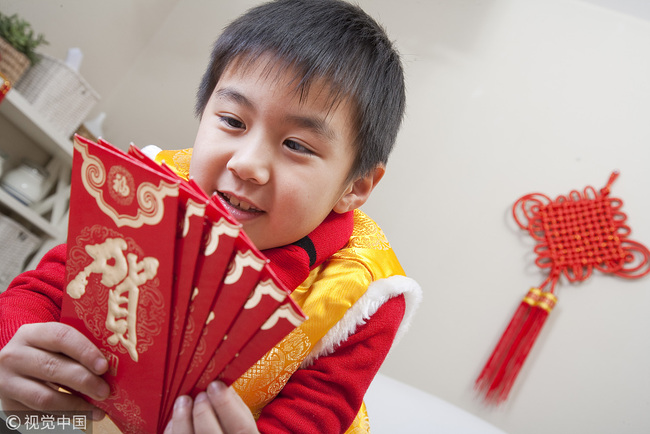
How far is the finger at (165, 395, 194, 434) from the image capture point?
0.49m

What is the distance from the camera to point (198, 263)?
1.43 feet

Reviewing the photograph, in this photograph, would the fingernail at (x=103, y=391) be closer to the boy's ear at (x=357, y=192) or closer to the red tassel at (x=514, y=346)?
the boy's ear at (x=357, y=192)

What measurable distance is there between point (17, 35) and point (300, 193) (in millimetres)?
1311

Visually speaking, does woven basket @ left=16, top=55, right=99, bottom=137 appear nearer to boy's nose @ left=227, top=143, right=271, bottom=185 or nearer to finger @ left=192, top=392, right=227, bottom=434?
boy's nose @ left=227, top=143, right=271, bottom=185

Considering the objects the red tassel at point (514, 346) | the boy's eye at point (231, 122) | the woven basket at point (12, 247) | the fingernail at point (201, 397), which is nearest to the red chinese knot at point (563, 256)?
the red tassel at point (514, 346)

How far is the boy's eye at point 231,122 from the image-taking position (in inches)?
28.0

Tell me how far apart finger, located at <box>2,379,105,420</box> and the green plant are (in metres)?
1.34

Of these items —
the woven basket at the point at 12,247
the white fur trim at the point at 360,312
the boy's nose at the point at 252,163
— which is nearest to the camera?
the boy's nose at the point at 252,163

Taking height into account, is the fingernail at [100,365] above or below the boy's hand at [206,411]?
below

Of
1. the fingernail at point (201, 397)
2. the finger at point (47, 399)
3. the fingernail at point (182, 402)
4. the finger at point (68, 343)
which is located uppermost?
the fingernail at point (201, 397)

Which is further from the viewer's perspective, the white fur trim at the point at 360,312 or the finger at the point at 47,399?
the white fur trim at the point at 360,312

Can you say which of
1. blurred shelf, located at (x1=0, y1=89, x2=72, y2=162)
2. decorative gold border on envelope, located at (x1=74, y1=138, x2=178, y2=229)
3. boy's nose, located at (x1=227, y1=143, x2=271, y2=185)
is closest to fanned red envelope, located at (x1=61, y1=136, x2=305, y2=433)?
decorative gold border on envelope, located at (x1=74, y1=138, x2=178, y2=229)

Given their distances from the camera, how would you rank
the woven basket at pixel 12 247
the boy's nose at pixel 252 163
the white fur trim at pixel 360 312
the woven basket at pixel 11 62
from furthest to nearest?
the woven basket at pixel 12 247 < the woven basket at pixel 11 62 < the white fur trim at pixel 360 312 < the boy's nose at pixel 252 163

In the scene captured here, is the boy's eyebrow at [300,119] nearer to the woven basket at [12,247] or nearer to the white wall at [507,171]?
the white wall at [507,171]
